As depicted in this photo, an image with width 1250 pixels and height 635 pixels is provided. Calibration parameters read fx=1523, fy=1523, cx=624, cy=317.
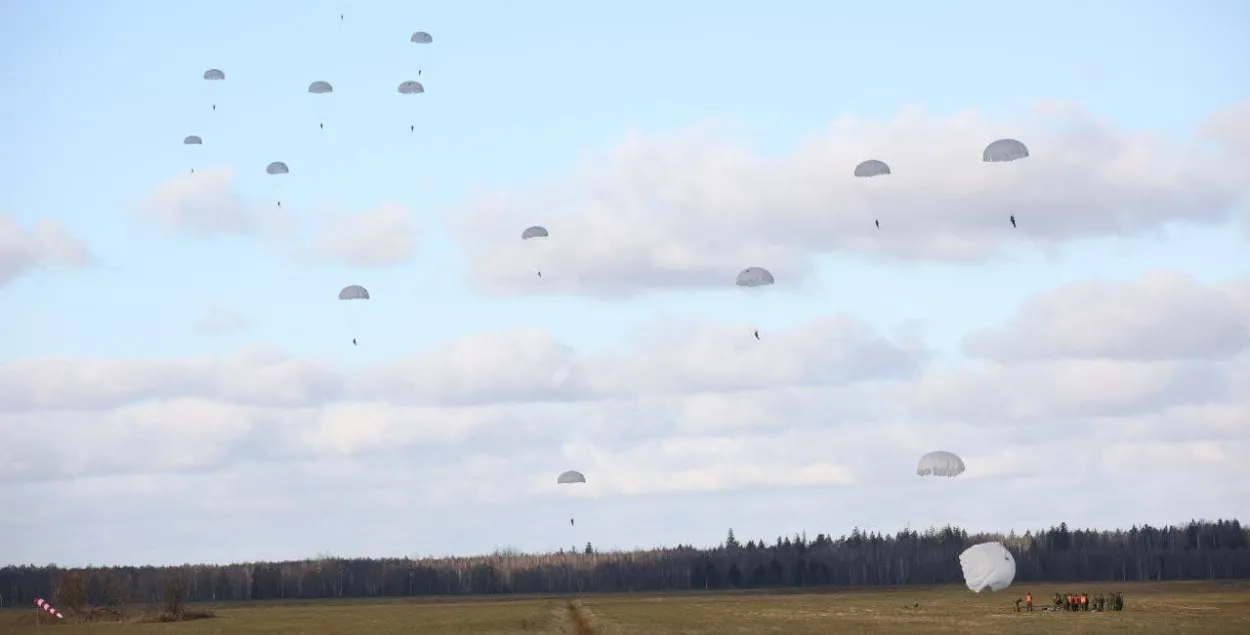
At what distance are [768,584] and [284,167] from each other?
130 m

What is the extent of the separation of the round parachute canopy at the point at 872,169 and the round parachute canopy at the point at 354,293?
26469 millimetres

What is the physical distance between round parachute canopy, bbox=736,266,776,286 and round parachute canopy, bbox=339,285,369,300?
20.1 metres

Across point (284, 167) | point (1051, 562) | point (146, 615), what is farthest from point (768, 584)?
point (284, 167)

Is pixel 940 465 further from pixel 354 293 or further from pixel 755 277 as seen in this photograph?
pixel 354 293

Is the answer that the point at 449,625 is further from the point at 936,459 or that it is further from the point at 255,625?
the point at 936,459

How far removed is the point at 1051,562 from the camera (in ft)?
654

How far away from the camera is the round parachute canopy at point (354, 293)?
3066 inches

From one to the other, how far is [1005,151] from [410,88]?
31556 millimetres

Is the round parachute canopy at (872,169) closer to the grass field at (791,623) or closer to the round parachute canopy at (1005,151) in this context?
the round parachute canopy at (1005,151)

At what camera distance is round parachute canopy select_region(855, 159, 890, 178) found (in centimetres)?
7000

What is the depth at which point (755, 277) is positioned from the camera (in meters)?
72.2

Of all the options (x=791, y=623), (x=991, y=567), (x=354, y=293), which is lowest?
(x=791, y=623)

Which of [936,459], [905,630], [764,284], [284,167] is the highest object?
[284,167]

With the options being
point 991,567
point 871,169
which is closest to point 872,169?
point 871,169
